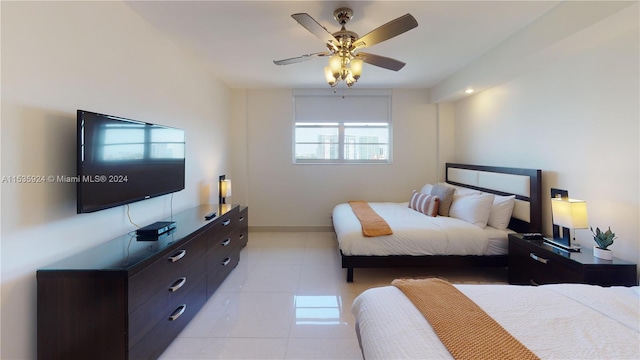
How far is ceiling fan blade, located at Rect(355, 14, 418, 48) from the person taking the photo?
1658mm

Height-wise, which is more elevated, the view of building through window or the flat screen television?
the view of building through window

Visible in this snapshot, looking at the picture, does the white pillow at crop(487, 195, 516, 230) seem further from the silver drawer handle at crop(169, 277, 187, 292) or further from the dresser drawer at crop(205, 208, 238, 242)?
the silver drawer handle at crop(169, 277, 187, 292)

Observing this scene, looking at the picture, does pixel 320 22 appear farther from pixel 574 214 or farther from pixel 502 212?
pixel 502 212

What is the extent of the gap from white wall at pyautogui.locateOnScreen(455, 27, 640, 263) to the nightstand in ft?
0.72

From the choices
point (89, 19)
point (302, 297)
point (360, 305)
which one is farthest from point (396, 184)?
point (89, 19)

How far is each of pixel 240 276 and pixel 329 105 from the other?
3.21m

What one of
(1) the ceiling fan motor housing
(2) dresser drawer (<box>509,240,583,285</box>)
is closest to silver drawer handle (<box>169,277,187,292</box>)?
(1) the ceiling fan motor housing

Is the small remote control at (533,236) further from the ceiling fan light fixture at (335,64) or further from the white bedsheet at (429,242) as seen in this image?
the ceiling fan light fixture at (335,64)

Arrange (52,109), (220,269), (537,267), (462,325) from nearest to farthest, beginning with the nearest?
(462,325)
(52,109)
(537,267)
(220,269)

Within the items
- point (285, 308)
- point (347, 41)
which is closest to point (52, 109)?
point (347, 41)

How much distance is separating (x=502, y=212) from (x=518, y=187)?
0.35 metres

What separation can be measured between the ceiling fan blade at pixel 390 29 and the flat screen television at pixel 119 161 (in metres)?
1.87

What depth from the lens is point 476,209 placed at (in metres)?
2.98

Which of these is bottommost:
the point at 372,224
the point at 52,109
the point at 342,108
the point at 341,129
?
the point at 372,224
